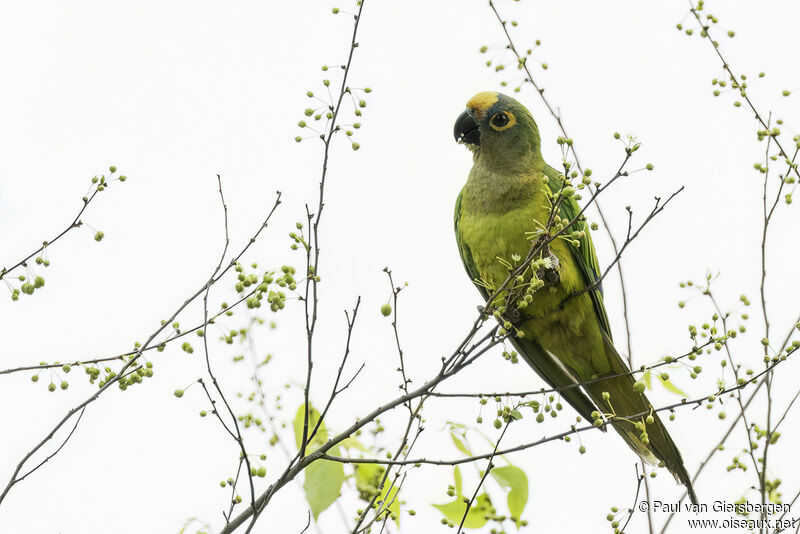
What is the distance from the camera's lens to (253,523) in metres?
2.23

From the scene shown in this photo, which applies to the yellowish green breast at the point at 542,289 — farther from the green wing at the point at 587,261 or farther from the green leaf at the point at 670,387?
the green leaf at the point at 670,387

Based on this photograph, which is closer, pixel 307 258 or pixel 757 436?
pixel 307 258

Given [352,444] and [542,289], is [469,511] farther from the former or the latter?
[542,289]

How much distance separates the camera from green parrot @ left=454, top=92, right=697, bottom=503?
13.0 ft

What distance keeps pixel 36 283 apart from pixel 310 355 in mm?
1087

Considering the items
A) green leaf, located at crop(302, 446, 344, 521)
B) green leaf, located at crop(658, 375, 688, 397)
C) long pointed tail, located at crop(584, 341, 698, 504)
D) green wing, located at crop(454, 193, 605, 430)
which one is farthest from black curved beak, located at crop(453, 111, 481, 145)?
green leaf, located at crop(302, 446, 344, 521)

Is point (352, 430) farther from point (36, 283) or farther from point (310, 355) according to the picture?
point (36, 283)

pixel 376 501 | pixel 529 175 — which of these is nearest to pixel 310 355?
pixel 376 501

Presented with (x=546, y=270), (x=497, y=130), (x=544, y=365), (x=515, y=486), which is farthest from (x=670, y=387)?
(x=497, y=130)

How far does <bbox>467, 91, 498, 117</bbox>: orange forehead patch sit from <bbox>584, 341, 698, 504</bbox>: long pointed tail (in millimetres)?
1645

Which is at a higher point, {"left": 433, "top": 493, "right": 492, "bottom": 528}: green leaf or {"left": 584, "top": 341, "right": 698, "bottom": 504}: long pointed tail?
{"left": 584, "top": 341, "right": 698, "bottom": 504}: long pointed tail

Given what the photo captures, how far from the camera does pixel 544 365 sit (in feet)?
14.4

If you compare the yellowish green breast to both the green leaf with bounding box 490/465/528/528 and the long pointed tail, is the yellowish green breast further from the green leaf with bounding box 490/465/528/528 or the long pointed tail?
the green leaf with bounding box 490/465/528/528

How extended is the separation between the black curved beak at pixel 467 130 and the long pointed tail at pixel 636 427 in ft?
5.00
